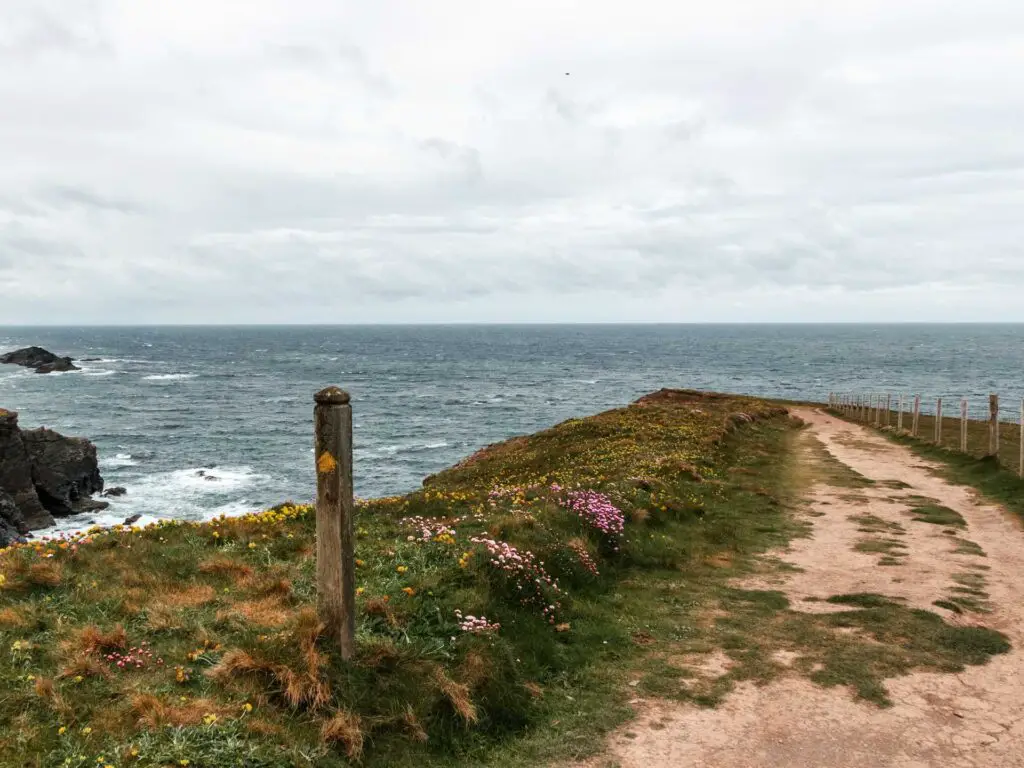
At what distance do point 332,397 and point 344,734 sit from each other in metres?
3.69

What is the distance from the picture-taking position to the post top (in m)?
8.30

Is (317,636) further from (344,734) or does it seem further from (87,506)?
(87,506)

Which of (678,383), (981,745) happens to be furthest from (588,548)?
(678,383)

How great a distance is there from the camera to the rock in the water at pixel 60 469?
46531 millimetres

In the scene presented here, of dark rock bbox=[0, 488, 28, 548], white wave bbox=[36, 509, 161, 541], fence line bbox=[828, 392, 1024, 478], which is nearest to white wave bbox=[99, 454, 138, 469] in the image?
white wave bbox=[36, 509, 161, 541]

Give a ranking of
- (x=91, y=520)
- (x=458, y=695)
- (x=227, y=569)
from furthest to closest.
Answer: (x=91, y=520) < (x=227, y=569) < (x=458, y=695)

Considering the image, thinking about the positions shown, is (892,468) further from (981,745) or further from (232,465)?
(232,465)

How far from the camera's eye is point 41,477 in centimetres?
4675

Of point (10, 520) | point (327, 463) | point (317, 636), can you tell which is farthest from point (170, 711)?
point (10, 520)

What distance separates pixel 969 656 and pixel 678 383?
410 ft

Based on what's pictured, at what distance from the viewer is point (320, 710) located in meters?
8.20

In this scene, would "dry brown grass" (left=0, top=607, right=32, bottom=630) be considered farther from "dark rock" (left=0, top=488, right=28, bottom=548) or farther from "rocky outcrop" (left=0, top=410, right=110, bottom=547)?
"rocky outcrop" (left=0, top=410, right=110, bottom=547)

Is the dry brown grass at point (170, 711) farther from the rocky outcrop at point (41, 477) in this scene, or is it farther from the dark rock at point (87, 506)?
the dark rock at point (87, 506)

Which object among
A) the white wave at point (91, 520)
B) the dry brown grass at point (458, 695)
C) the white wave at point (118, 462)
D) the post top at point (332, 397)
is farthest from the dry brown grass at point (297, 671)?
the white wave at point (118, 462)
